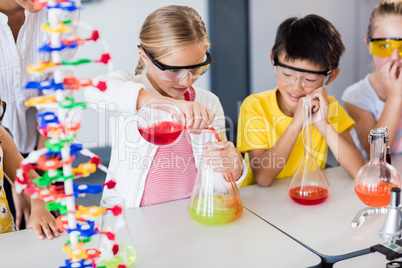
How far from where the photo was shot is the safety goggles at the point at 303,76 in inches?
64.2

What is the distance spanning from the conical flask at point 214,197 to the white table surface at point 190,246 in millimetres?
27

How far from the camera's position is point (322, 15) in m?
3.92

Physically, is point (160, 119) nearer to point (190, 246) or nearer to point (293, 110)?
point (190, 246)

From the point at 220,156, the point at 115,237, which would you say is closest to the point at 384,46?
the point at 220,156

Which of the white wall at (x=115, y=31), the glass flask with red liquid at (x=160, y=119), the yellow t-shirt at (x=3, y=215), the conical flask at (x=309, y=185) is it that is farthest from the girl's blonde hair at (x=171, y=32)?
the white wall at (x=115, y=31)

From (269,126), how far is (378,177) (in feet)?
1.91

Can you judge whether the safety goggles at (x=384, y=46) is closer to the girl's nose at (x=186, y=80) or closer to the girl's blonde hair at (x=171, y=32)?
the girl's blonde hair at (x=171, y=32)

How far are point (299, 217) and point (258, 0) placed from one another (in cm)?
275

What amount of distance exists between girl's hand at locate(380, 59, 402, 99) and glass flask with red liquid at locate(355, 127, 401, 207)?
2.21ft

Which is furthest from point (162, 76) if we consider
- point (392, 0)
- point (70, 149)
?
point (392, 0)

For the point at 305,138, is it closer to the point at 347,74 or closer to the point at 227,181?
the point at 227,181

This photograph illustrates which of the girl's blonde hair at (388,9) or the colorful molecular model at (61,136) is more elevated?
the girl's blonde hair at (388,9)

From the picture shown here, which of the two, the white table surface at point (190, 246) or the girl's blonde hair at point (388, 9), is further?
the girl's blonde hair at point (388, 9)

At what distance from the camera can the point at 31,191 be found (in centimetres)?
78
